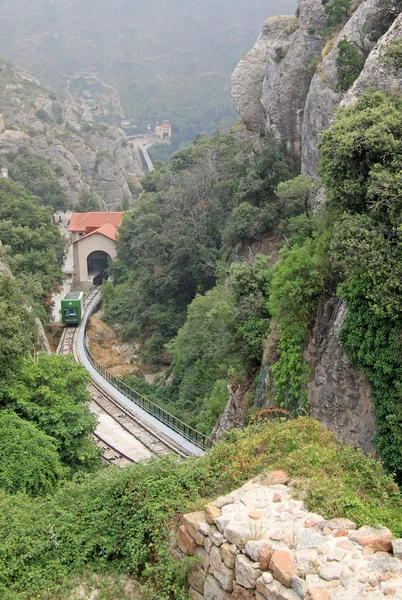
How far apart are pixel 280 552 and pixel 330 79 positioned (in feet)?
79.7

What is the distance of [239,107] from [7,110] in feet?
236

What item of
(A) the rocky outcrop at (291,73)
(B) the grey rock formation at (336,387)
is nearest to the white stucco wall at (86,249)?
(A) the rocky outcrop at (291,73)

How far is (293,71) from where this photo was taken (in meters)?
36.3

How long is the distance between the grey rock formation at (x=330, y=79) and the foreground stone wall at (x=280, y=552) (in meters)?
19.0

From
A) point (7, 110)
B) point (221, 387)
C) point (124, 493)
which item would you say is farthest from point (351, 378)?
point (7, 110)

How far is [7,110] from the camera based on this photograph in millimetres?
104750

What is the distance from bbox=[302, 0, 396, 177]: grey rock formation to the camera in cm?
2568

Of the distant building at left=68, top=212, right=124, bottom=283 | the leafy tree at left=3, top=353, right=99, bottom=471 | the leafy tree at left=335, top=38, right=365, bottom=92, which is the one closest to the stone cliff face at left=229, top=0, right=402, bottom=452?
the leafy tree at left=335, top=38, right=365, bottom=92

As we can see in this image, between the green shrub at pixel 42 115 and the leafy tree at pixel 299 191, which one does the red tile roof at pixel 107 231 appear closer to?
the leafy tree at pixel 299 191

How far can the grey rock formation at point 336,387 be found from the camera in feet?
51.1

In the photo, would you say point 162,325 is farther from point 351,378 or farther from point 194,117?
point 194,117

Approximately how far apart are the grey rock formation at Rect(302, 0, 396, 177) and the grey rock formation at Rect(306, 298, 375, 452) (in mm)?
11128

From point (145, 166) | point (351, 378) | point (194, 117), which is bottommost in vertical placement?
point (351, 378)

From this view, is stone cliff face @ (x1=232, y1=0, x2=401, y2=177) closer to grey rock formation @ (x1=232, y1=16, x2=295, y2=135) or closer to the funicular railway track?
grey rock formation @ (x1=232, y1=16, x2=295, y2=135)
